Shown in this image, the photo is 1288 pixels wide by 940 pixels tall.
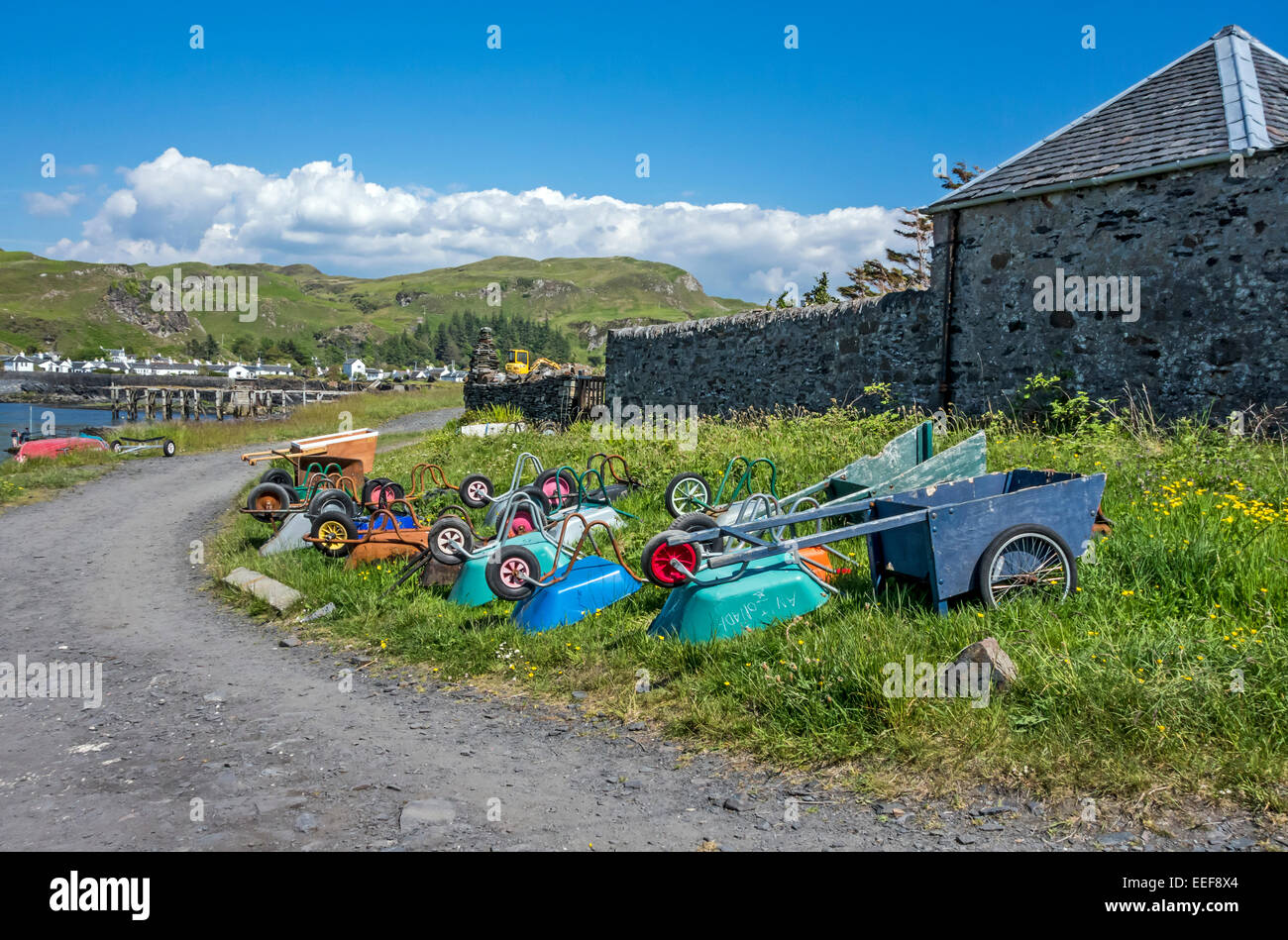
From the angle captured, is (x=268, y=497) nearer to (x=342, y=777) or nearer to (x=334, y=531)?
(x=334, y=531)

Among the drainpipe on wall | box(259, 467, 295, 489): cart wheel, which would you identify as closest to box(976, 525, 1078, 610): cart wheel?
the drainpipe on wall

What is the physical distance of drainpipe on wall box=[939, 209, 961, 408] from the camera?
12.4 metres

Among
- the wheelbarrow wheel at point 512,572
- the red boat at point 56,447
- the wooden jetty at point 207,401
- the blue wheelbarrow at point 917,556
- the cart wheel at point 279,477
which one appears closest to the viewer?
the blue wheelbarrow at point 917,556

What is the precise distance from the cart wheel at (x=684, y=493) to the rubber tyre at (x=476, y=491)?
9.50ft

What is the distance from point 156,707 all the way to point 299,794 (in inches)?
83.8

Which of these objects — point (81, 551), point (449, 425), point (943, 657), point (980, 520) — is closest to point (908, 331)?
point (980, 520)

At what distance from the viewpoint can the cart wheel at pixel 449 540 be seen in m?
7.48

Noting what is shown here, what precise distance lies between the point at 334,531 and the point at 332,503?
82 cm

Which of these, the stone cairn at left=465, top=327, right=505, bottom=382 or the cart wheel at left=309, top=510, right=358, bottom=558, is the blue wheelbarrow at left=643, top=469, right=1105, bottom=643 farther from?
the stone cairn at left=465, top=327, right=505, bottom=382

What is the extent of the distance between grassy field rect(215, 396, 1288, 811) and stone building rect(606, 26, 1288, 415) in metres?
2.97

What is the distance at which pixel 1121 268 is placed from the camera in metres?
10.7

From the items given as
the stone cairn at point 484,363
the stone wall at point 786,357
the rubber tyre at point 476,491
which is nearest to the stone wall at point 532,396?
the stone cairn at point 484,363

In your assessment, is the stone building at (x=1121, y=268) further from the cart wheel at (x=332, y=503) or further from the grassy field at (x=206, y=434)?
the grassy field at (x=206, y=434)

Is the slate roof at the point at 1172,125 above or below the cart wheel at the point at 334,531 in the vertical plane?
above
